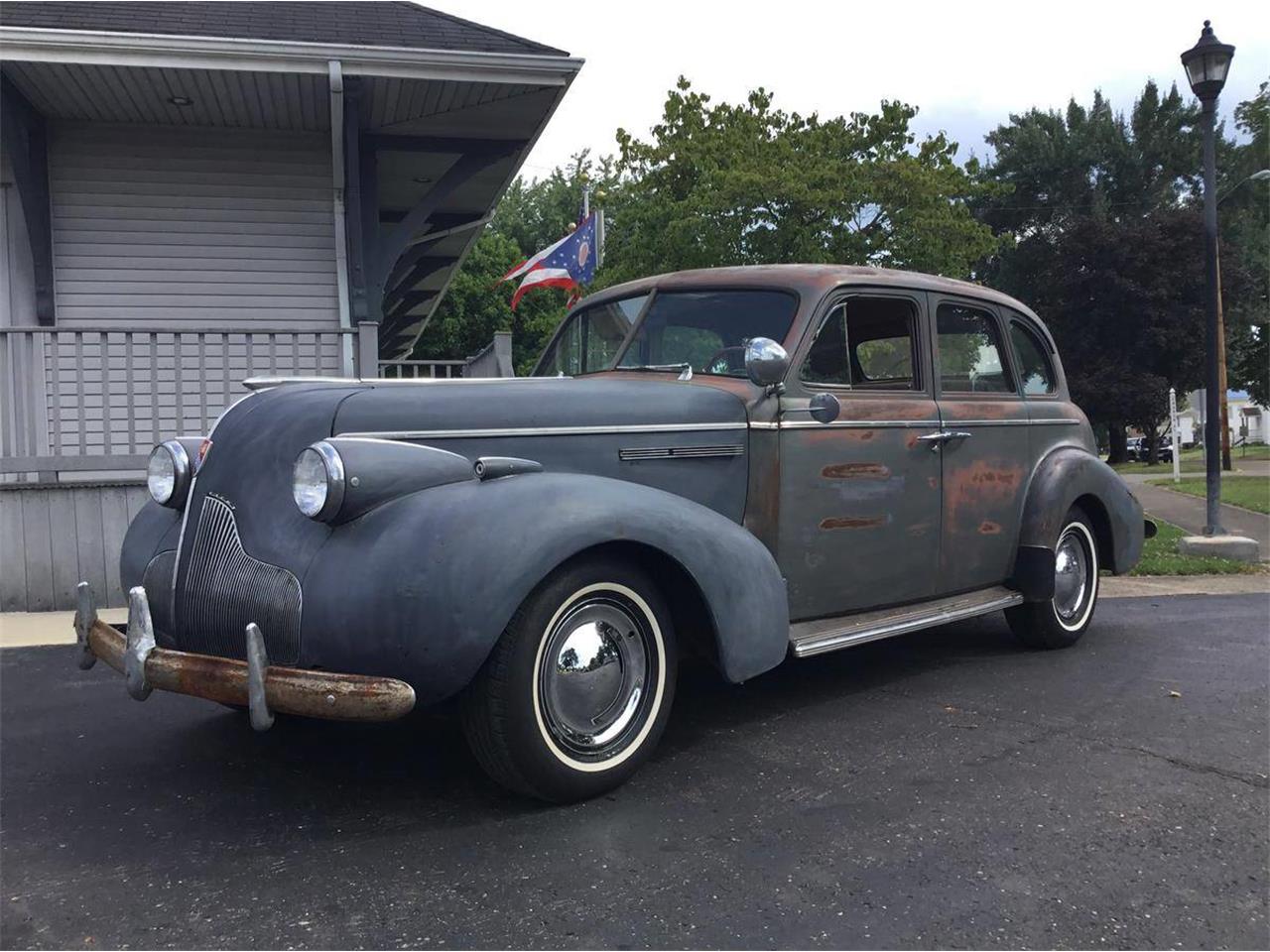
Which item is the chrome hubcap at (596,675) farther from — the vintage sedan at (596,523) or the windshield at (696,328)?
the windshield at (696,328)

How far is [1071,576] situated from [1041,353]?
1.24 metres

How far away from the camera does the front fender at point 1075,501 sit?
208 inches

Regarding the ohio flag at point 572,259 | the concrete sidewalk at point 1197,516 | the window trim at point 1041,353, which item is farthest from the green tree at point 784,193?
the window trim at point 1041,353

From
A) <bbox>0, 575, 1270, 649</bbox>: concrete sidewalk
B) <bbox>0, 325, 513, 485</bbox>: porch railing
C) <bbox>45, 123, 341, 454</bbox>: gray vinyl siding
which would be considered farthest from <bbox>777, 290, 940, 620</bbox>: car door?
<bbox>45, 123, 341, 454</bbox>: gray vinyl siding

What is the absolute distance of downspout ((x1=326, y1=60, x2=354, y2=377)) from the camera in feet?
27.7

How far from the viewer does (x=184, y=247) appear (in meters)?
10.2

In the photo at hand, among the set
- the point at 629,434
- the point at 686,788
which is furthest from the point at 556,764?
the point at 629,434

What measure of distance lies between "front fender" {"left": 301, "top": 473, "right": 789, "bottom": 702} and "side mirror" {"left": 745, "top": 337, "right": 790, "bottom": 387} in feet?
2.98

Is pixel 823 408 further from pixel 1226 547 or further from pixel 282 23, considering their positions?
pixel 282 23

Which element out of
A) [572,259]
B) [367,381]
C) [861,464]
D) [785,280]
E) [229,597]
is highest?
[572,259]

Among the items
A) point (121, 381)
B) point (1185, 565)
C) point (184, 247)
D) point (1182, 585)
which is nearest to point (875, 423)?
point (1182, 585)

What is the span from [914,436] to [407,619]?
2635 millimetres

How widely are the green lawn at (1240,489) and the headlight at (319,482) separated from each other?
45.6 feet

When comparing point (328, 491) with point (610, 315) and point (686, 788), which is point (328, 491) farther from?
point (610, 315)
